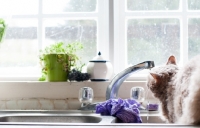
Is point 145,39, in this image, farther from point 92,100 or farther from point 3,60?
point 3,60

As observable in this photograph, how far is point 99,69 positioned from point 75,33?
35 centimetres

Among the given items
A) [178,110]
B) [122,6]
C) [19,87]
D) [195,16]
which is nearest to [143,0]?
[122,6]

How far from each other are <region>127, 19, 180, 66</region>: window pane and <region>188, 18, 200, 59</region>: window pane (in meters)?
0.06

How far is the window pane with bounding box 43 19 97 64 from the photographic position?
2.12 m

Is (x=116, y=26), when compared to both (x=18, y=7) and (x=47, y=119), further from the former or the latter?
(x=47, y=119)

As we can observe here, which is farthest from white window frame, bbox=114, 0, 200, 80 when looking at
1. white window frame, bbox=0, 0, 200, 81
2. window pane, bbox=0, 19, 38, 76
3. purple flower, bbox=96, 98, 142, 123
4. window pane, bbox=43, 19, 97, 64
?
purple flower, bbox=96, 98, 142, 123

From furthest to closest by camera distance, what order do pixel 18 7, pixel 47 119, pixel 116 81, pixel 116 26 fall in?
pixel 18 7 < pixel 116 26 < pixel 116 81 < pixel 47 119

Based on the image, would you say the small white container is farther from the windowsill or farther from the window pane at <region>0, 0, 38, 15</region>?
the window pane at <region>0, 0, 38, 15</region>

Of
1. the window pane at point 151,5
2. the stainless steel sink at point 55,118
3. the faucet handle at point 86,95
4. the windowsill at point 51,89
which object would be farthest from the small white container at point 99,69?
the window pane at point 151,5

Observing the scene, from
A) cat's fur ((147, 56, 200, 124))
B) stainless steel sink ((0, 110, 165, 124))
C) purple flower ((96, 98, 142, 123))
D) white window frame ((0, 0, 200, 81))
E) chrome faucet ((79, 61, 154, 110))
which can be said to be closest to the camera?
cat's fur ((147, 56, 200, 124))

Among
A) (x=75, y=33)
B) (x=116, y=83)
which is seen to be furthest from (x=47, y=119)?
(x=75, y=33)

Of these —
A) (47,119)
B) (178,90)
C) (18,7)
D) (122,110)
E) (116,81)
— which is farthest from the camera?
(18,7)

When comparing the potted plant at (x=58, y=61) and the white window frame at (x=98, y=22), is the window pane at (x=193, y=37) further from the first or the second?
the potted plant at (x=58, y=61)

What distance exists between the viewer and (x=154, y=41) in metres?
2.11
